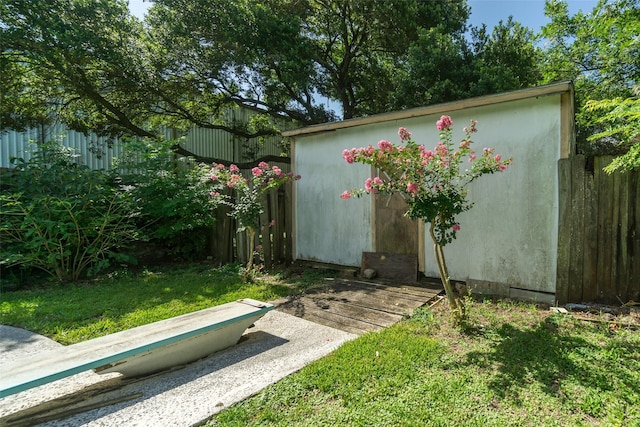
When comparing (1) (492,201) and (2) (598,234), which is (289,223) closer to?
(1) (492,201)

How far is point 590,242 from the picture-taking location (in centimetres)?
360

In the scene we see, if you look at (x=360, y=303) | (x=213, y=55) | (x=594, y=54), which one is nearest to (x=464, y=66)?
(x=594, y=54)

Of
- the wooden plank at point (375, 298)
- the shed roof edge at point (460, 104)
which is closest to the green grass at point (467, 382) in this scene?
the wooden plank at point (375, 298)

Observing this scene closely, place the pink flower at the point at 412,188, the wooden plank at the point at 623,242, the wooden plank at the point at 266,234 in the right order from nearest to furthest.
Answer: the pink flower at the point at 412,188 < the wooden plank at the point at 623,242 < the wooden plank at the point at 266,234

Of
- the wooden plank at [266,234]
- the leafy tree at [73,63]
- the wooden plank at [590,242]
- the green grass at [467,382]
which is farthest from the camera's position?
the leafy tree at [73,63]

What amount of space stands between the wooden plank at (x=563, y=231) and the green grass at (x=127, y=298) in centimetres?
330

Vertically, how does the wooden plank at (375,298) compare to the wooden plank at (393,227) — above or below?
below

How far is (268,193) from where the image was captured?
625cm

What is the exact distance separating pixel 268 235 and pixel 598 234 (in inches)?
192

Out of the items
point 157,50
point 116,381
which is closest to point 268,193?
point 116,381

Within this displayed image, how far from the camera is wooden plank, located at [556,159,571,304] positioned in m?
3.70

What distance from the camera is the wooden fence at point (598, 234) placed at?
11.2ft

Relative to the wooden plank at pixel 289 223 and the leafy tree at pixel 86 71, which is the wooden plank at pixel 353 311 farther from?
the leafy tree at pixel 86 71

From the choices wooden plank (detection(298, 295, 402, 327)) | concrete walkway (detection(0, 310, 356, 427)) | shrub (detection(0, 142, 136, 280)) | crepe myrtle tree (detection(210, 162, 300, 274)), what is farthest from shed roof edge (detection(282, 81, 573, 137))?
shrub (detection(0, 142, 136, 280))
